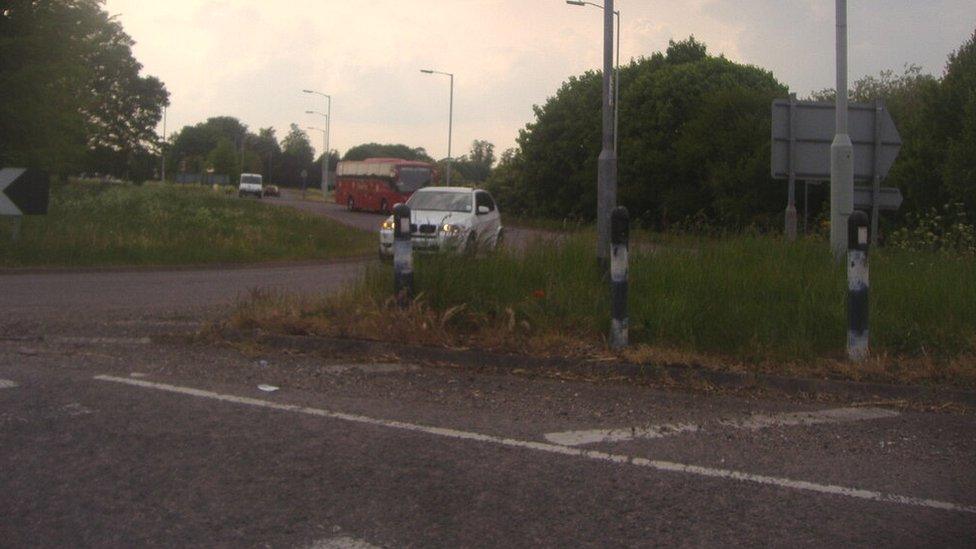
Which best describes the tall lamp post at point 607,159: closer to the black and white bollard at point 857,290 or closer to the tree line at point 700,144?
the tree line at point 700,144

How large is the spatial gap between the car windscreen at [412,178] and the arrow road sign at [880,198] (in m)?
40.9

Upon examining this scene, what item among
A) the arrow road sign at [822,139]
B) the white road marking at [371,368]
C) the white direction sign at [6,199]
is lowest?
the white road marking at [371,368]

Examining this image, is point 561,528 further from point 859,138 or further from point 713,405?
point 859,138

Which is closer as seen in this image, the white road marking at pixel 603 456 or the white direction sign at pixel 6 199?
the white road marking at pixel 603 456

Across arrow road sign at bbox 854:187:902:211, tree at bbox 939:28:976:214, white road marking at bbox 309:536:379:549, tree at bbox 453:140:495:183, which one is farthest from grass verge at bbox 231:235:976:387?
tree at bbox 453:140:495:183

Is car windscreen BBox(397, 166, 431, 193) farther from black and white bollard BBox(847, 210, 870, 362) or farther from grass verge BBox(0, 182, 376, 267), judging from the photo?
black and white bollard BBox(847, 210, 870, 362)

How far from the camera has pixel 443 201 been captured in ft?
71.2

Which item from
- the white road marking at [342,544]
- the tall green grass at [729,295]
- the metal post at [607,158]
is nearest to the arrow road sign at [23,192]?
the tall green grass at [729,295]

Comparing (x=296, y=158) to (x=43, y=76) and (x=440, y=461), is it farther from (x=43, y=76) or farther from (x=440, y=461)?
(x=440, y=461)

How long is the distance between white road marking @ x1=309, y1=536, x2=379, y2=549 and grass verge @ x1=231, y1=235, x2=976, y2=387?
12.6 ft

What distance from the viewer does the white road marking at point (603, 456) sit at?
4.80m

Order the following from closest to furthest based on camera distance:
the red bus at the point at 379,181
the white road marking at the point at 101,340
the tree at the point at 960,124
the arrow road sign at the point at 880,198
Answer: the white road marking at the point at 101,340 → the arrow road sign at the point at 880,198 → the tree at the point at 960,124 → the red bus at the point at 379,181

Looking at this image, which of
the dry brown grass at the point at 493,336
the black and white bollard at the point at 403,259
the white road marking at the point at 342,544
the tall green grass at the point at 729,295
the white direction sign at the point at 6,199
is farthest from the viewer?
the white direction sign at the point at 6,199

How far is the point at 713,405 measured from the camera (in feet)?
22.2
